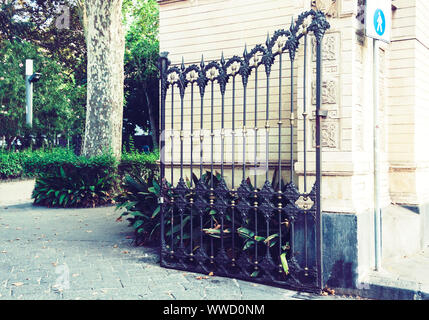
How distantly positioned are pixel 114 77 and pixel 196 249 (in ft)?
27.2

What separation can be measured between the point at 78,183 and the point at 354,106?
848 cm

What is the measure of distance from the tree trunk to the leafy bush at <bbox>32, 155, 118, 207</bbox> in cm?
99

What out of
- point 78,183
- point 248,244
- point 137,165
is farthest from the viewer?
point 137,165

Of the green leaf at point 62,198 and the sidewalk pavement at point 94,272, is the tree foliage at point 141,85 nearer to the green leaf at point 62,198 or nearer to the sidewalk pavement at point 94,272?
the green leaf at point 62,198

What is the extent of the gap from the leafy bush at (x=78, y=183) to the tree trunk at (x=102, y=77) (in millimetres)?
991

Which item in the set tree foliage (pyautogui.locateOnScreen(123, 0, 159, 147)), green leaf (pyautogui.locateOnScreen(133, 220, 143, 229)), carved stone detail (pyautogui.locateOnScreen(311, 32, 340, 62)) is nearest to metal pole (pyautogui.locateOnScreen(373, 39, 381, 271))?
carved stone detail (pyautogui.locateOnScreen(311, 32, 340, 62))

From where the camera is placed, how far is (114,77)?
1296cm

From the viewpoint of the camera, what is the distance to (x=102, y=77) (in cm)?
1281

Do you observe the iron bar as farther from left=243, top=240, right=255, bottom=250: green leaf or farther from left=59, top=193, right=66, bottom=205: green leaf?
left=59, top=193, right=66, bottom=205: green leaf

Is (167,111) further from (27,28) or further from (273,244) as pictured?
(27,28)

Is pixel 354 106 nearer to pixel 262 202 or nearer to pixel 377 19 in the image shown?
pixel 377 19

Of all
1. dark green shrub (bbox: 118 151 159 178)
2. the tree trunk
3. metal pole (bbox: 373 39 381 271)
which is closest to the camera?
metal pole (bbox: 373 39 381 271)

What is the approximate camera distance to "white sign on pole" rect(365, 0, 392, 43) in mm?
4773

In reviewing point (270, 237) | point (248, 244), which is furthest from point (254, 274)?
point (270, 237)
